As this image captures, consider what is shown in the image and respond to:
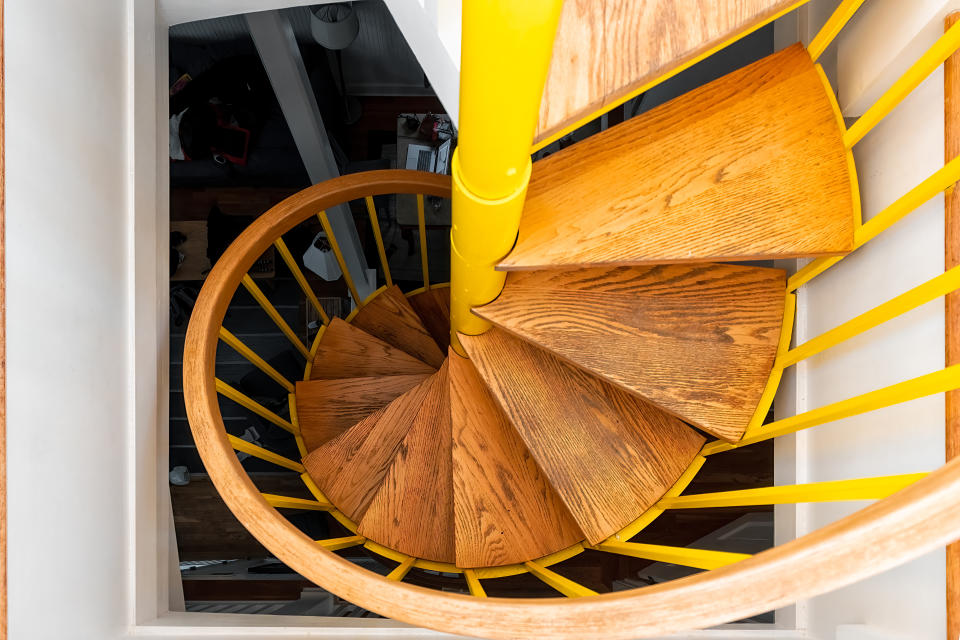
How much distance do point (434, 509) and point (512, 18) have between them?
65.0 inches

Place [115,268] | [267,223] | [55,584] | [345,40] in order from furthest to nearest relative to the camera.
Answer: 1. [345,40]
2. [267,223]
3. [115,268]
4. [55,584]

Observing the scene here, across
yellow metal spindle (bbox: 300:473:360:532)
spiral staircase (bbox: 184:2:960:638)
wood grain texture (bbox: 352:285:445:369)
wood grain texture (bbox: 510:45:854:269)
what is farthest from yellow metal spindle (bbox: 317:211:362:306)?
wood grain texture (bbox: 510:45:854:269)

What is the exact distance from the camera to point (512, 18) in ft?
1.85

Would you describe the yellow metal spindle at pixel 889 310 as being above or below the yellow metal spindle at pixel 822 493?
above

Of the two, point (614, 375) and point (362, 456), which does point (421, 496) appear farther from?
point (614, 375)

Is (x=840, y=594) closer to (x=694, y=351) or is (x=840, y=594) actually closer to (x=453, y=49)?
(x=694, y=351)

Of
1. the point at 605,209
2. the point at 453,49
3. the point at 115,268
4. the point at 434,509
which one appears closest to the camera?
the point at 453,49

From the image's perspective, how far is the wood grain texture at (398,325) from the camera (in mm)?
2814

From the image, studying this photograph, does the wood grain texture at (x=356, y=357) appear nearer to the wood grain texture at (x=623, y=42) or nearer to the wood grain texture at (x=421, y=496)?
the wood grain texture at (x=421, y=496)

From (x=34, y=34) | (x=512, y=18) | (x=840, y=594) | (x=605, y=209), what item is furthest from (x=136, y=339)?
(x=840, y=594)

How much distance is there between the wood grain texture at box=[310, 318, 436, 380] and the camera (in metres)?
2.60

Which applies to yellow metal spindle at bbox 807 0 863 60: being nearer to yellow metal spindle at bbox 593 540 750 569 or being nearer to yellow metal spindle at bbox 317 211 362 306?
yellow metal spindle at bbox 593 540 750 569

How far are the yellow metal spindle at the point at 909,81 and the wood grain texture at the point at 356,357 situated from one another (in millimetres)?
1807

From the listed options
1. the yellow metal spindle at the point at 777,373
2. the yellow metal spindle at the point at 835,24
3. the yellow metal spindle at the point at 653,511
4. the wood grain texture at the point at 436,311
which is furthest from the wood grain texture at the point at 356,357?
the yellow metal spindle at the point at 835,24
